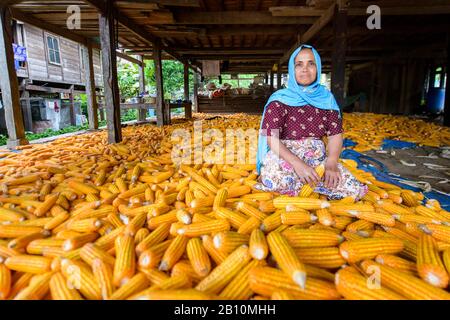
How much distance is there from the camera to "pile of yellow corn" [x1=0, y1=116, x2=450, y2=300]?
1.29 metres

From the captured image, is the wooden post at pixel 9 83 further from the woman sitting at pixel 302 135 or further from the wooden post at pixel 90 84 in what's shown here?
the woman sitting at pixel 302 135

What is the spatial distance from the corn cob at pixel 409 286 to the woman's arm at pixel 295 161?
111 cm

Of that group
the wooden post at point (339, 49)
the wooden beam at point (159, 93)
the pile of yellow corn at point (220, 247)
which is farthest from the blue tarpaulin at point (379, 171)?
the wooden beam at point (159, 93)

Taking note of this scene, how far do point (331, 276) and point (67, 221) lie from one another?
5.78ft

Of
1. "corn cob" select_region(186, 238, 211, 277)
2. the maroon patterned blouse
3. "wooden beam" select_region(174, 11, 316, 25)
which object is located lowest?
"corn cob" select_region(186, 238, 211, 277)

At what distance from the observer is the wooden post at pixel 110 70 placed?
5438 millimetres

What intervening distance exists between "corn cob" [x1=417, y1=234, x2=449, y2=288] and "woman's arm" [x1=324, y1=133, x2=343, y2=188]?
91cm

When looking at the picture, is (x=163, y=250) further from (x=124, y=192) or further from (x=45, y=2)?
(x=45, y=2)

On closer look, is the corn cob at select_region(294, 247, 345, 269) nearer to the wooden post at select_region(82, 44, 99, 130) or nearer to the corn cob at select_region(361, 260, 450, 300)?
the corn cob at select_region(361, 260, 450, 300)

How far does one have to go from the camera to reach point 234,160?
13.5 feet

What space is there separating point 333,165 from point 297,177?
1.15 ft

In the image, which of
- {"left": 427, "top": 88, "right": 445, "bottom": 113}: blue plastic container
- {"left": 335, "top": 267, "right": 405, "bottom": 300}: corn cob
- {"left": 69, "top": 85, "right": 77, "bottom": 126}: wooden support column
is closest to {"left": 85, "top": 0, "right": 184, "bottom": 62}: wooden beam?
{"left": 335, "top": 267, "right": 405, "bottom": 300}: corn cob
